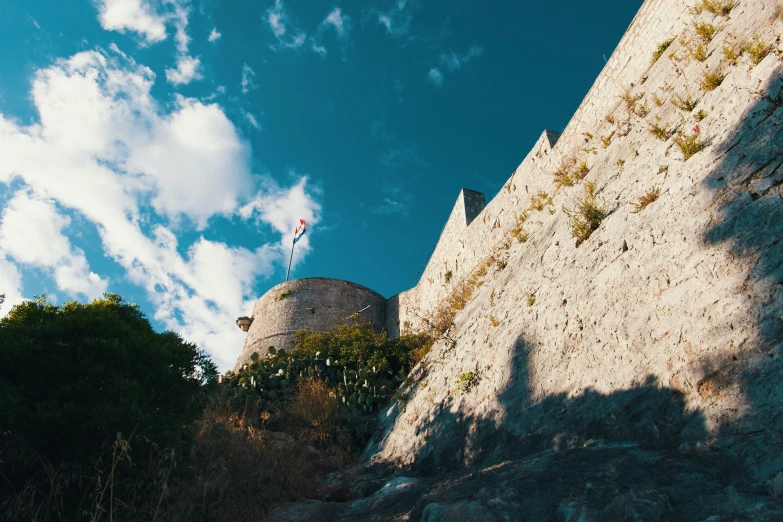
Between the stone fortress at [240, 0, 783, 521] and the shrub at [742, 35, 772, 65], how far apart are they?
0.08ft

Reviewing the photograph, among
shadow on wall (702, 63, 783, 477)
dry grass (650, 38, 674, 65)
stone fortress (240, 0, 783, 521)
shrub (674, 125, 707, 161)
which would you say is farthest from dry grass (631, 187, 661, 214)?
dry grass (650, 38, 674, 65)

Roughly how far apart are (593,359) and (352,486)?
2733 mm

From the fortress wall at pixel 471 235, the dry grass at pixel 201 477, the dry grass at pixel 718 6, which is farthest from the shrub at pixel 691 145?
the dry grass at pixel 201 477

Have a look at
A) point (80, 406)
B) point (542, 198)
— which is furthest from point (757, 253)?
point (542, 198)

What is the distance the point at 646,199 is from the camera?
14.5 ft

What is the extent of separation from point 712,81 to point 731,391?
345 centimetres

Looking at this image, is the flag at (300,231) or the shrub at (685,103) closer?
the shrub at (685,103)

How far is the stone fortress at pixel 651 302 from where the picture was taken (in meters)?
2.78

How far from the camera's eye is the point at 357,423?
691 cm

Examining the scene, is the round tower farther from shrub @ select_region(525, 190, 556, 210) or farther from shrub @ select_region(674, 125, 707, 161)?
shrub @ select_region(674, 125, 707, 161)

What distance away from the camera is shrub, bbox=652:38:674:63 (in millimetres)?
6637

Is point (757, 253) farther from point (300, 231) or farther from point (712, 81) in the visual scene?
point (300, 231)

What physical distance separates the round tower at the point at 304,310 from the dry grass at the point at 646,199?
12.0 meters

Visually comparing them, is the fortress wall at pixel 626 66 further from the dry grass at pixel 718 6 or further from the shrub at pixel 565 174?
the dry grass at pixel 718 6
